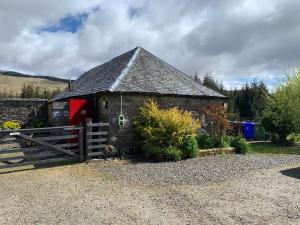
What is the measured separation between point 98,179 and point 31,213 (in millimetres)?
2838

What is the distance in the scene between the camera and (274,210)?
20.5ft

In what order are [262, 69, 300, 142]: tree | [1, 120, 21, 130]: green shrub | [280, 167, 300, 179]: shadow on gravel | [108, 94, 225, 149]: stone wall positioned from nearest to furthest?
1. [280, 167, 300, 179]: shadow on gravel
2. [108, 94, 225, 149]: stone wall
3. [262, 69, 300, 142]: tree
4. [1, 120, 21, 130]: green shrub

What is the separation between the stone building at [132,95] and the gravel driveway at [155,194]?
6.99 ft

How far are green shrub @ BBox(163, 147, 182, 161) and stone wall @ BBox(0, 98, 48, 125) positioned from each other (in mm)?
13866

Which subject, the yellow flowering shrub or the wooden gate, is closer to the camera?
the wooden gate

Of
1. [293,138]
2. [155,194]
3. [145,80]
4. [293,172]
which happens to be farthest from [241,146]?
[293,138]

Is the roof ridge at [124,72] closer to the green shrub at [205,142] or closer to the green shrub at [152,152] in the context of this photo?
the green shrub at [152,152]

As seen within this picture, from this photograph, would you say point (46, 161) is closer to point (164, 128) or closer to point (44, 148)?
point (44, 148)

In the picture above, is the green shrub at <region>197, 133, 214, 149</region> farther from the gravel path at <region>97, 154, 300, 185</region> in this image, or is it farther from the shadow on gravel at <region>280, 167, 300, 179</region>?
the shadow on gravel at <region>280, 167, 300, 179</region>

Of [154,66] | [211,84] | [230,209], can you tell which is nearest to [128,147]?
[154,66]

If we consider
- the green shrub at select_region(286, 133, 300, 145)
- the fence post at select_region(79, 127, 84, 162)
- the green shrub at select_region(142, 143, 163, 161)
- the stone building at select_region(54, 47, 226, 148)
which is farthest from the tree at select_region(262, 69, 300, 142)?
the fence post at select_region(79, 127, 84, 162)

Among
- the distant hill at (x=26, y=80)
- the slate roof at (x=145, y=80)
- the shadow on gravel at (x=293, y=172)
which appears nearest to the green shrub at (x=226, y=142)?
the slate roof at (x=145, y=80)

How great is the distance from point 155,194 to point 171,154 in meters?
4.01

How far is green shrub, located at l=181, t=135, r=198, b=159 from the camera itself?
11688mm
